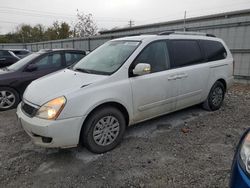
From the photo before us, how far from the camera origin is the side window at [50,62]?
5773 mm

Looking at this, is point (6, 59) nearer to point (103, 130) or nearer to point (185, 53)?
point (103, 130)

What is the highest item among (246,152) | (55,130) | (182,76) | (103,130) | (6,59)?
(6,59)

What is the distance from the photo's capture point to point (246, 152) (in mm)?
1536

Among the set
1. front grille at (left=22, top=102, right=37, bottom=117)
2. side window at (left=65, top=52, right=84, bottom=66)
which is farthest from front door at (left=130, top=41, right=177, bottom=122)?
side window at (left=65, top=52, right=84, bottom=66)

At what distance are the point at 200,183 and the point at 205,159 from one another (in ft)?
1.85

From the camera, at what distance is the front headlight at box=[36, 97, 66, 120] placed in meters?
2.66

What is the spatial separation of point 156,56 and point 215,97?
2.10m

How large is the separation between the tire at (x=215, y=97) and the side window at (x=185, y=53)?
86 cm

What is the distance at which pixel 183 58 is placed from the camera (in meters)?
4.01

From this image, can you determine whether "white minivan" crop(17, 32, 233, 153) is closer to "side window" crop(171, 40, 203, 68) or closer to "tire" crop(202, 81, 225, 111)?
"side window" crop(171, 40, 203, 68)

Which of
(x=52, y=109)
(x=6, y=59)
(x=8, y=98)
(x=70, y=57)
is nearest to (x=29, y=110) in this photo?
(x=52, y=109)

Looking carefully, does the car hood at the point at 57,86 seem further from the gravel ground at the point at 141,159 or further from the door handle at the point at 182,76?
the door handle at the point at 182,76

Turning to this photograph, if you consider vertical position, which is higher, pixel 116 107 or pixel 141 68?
pixel 141 68

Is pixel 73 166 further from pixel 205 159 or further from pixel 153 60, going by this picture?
pixel 153 60
